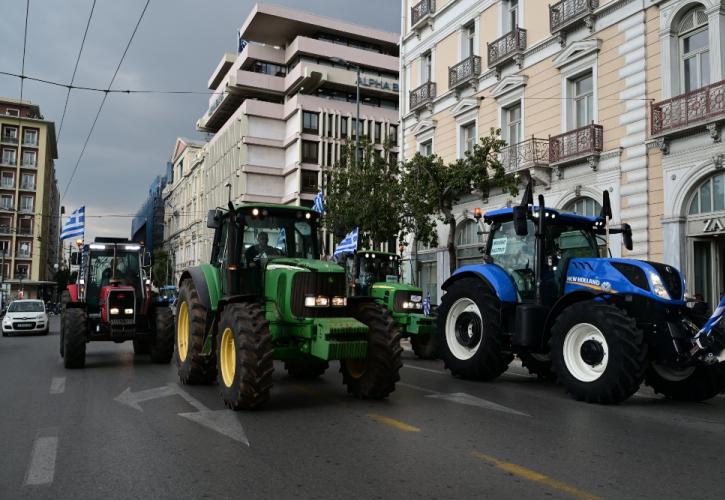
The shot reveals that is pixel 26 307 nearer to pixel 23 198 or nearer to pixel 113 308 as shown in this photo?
pixel 113 308

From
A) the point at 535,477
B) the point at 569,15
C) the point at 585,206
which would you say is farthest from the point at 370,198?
the point at 535,477

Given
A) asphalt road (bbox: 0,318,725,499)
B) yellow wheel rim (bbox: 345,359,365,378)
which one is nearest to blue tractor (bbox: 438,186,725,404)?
asphalt road (bbox: 0,318,725,499)

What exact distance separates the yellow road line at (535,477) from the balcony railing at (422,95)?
80.0 feet

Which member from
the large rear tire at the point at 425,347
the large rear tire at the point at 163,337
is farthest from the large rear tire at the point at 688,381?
the large rear tire at the point at 163,337

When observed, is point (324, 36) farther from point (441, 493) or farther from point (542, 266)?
point (441, 493)

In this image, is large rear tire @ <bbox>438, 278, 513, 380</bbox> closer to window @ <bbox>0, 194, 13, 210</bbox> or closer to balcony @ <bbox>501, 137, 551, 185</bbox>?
balcony @ <bbox>501, 137, 551, 185</bbox>

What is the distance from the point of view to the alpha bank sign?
5960 centimetres

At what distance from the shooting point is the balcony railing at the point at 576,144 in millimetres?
19359

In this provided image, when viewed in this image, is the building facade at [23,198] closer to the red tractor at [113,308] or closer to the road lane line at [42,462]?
the red tractor at [113,308]

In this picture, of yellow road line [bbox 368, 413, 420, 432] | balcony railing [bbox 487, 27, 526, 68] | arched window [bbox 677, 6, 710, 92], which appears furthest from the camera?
balcony railing [bbox 487, 27, 526, 68]

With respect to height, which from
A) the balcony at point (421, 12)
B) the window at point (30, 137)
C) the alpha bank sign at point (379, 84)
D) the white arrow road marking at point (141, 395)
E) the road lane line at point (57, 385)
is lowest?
the road lane line at point (57, 385)

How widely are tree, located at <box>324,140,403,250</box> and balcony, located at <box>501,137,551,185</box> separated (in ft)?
13.6

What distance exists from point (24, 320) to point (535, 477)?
24.1 m

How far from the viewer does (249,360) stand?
284 inches
